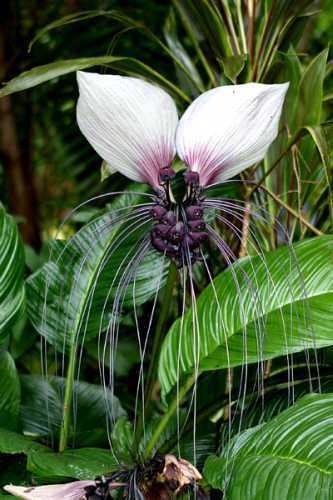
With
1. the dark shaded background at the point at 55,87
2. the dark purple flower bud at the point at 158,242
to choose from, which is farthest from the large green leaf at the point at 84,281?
the dark shaded background at the point at 55,87

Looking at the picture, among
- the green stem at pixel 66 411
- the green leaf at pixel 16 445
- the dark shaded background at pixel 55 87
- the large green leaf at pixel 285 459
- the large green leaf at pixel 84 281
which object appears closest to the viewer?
the large green leaf at pixel 285 459

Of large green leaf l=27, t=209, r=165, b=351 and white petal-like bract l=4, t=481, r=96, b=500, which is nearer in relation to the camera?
white petal-like bract l=4, t=481, r=96, b=500

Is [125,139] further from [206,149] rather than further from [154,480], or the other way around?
[154,480]

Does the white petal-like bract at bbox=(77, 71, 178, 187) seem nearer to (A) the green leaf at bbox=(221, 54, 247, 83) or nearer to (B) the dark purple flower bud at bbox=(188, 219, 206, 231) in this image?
(B) the dark purple flower bud at bbox=(188, 219, 206, 231)

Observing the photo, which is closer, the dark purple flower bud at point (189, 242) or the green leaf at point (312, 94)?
the dark purple flower bud at point (189, 242)

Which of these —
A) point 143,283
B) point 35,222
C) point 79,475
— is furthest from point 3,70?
point 79,475

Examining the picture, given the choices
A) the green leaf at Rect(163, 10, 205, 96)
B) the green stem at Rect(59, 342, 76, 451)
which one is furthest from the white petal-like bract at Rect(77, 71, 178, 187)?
the green leaf at Rect(163, 10, 205, 96)

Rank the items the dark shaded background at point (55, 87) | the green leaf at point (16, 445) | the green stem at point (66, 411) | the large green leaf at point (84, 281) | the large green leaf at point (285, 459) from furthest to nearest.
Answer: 1. the dark shaded background at point (55, 87)
2. the large green leaf at point (84, 281)
3. the green stem at point (66, 411)
4. the green leaf at point (16, 445)
5. the large green leaf at point (285, 459)

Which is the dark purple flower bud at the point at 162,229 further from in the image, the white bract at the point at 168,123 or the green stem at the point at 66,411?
the green stem at the point at 66,411
